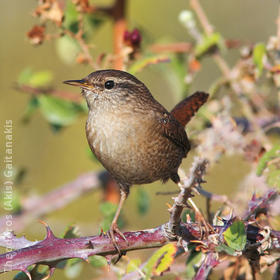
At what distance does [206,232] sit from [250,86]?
1.52m

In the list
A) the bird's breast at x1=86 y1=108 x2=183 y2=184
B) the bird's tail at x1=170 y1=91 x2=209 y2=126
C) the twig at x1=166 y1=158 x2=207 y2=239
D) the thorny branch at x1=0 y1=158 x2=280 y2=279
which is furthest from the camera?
the bird's tail at x1=170 y1=91 x2=209 y2=126

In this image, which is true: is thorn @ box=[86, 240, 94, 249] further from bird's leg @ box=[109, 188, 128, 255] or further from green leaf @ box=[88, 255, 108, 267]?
green leaf @ box=[88, 255, 108, 267]

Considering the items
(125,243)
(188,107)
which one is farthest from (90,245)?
(188,107)

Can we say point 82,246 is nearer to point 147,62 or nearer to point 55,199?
point 147,62

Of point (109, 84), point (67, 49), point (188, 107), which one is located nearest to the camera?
point (109, 84)

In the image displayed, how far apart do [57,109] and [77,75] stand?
1.70 metres

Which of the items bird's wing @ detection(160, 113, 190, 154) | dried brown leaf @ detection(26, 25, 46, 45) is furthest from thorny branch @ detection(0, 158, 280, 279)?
dried brown leaf @ detection(26, 25, 46, 45)

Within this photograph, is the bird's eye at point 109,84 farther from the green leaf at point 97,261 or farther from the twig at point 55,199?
the green leaf at point 97,261

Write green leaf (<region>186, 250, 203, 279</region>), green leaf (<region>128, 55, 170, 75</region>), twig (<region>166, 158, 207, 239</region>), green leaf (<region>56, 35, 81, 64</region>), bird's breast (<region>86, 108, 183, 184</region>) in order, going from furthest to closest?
green leaf (<region>56, 35, 81, 64</region>), green leaf (<region>128, 55, 170, 75</region>), bird's breast (<region>86, 108, 183, 184</region>), green leaf (<region>186, 250, 203, 279</region>), twig (<region>166, 158, 207, 239</region>)

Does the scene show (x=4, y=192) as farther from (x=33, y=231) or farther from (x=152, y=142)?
(x=152, y=142)

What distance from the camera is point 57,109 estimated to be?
11.4ft

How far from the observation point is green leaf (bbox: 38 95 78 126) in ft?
11.4

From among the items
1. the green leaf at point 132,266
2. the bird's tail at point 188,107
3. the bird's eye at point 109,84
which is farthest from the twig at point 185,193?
the bird's tail at point 188,107

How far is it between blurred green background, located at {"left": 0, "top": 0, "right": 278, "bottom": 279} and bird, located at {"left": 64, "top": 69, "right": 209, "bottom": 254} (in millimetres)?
1749
